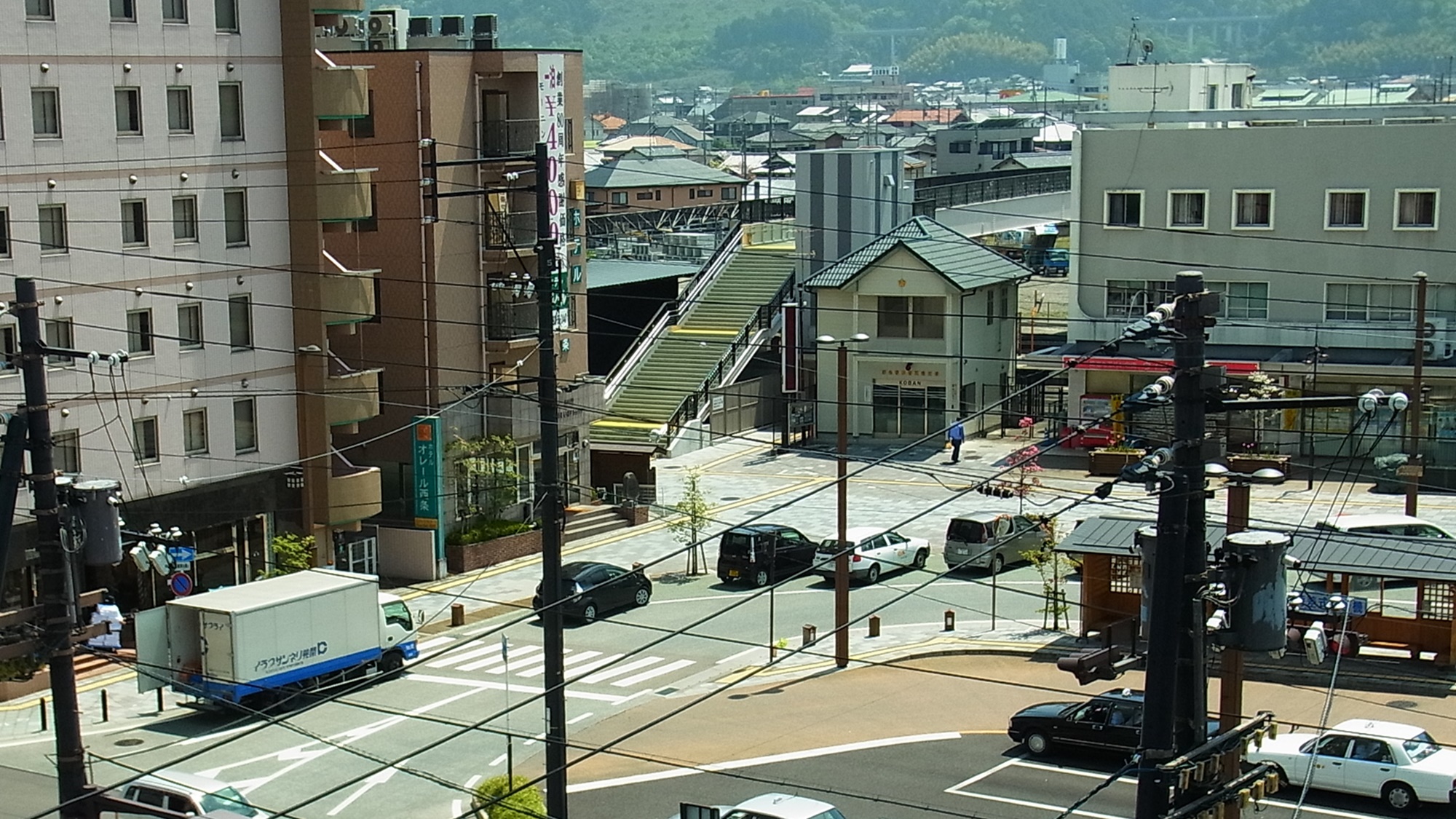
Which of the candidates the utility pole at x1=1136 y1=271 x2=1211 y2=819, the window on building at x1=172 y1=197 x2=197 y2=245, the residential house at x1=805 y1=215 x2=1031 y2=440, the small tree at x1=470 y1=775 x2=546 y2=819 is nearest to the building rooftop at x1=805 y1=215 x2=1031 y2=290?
the residential house at x1=805 y1=215 x2=1031 y2=440

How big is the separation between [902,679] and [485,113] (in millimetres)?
19960

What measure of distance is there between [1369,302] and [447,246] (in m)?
25.5

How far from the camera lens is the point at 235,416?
37.3 m

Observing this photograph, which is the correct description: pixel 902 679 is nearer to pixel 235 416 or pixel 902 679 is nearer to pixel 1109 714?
pixel 1109 714

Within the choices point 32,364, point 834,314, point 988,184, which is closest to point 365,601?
point 32,364

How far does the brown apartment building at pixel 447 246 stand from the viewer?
42.2m

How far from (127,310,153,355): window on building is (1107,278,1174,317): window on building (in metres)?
28.5

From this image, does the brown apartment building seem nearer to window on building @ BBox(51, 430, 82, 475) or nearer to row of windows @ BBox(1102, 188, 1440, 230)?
window on building @ BBox(51, 430, 82, 475)

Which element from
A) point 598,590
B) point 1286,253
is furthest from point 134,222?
point 1286,253

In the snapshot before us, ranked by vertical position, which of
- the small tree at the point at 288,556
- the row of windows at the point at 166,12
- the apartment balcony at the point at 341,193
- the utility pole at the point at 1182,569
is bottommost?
the small tree at the point at 288,556

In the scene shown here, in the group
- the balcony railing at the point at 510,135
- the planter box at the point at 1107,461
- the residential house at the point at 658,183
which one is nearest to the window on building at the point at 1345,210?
the planter box at the point at 1107,461

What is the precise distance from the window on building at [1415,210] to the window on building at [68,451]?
34.8 m

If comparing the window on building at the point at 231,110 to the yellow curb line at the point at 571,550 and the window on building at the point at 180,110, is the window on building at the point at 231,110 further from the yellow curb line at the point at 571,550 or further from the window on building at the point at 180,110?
the yellow curb line at the point at 571,550

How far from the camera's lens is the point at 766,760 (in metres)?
27.3
